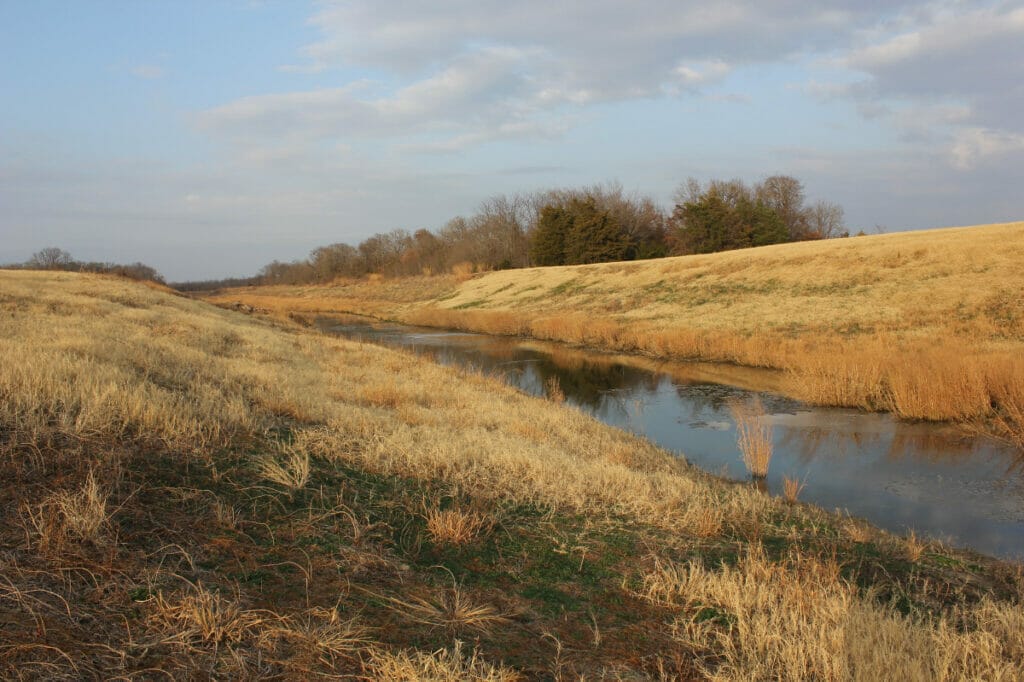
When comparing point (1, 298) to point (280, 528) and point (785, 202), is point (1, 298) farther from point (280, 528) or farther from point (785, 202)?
point (785, 202)

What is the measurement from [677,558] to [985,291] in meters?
23.8

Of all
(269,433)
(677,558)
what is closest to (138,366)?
(269,433)

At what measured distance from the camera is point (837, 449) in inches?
438

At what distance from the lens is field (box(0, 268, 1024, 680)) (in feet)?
10.4

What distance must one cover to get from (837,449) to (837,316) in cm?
1427

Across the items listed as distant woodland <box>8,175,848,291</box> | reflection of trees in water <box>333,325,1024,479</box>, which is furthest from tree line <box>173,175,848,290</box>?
reflection of trees in water <box>333,325,1024,479</box>

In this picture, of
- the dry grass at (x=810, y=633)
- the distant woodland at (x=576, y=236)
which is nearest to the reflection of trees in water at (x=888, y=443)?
the dry grass at (x=810, y=633)

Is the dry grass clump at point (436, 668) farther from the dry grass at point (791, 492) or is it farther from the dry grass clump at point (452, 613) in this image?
the dry grass at point (791, 492)

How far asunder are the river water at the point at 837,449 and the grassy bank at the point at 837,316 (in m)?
0.83

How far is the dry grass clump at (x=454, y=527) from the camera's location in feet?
15.5

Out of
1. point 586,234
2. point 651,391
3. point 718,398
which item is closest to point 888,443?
point 718,398

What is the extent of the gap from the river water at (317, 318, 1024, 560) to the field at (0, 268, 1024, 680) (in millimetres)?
1680

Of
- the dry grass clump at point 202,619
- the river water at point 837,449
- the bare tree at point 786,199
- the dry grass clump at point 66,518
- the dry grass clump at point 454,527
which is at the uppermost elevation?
the bare tree at point 786,199

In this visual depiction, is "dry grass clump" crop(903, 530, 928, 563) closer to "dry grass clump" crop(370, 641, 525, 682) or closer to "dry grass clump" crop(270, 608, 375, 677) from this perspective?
"dry grass clump" crop(370, 641, 525, 682)
